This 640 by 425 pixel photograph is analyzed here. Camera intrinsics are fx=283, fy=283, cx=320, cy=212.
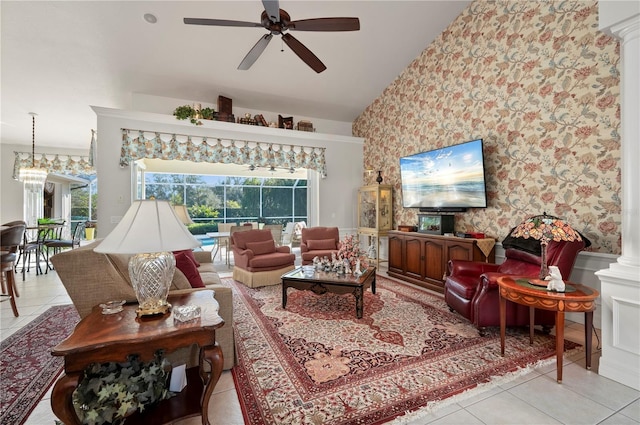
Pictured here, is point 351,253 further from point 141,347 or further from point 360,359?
point 141,347

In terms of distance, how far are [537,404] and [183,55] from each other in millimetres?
5602

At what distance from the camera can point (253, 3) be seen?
3.62m

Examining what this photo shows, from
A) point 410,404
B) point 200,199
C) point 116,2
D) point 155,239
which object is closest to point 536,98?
point 410,404

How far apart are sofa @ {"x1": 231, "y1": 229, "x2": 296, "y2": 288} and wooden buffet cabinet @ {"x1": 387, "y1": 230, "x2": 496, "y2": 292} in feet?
6.15

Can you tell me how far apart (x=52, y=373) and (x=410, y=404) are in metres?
2.63

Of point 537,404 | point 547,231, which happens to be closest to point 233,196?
point 547,231

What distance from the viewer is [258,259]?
14.7ft

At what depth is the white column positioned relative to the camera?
1.99 metres

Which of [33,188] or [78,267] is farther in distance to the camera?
[33,188]

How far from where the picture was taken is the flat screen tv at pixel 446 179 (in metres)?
4.00

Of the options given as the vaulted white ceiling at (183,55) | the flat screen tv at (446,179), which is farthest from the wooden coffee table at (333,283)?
the vaulted white ceiling at (183,55)

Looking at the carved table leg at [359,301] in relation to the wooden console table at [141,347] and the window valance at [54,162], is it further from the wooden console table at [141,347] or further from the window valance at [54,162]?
the window valance at [54,162]

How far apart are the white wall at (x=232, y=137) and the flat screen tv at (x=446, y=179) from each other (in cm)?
162

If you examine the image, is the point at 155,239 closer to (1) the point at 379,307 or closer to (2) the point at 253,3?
(1) the point at 379,307
